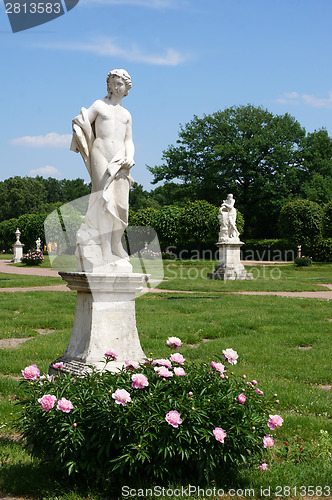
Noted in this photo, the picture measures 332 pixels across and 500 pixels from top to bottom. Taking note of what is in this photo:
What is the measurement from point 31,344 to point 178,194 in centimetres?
4250

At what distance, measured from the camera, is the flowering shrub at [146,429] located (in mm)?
3031

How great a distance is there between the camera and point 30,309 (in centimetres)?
1158

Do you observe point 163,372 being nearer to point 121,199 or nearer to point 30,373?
point 30,373

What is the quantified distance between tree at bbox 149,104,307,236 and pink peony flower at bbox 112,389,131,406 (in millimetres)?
42404

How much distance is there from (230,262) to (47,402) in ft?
61.1

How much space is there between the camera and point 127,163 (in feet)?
15.7

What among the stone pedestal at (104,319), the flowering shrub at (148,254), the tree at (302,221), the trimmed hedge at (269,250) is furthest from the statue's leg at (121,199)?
the trimmed hedge at (269,250)

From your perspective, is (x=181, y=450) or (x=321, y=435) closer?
(x=181, y=450)

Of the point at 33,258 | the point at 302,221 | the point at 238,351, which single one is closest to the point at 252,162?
the point at 302,221

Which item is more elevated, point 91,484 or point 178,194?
point 178,194

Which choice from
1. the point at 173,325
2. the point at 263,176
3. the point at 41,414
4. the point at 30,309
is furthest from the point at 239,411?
the point at 263,176

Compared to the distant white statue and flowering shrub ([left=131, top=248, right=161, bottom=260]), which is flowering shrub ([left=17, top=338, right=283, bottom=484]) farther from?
flowering shrub ([left=131, top=248, right=161, bottom=260])

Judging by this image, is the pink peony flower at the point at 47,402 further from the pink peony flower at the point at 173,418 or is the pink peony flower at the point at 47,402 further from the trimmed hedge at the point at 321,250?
the trimmed hedge at the point at 321,250

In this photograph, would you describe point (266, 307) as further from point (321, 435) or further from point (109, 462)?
point (109, 462)
